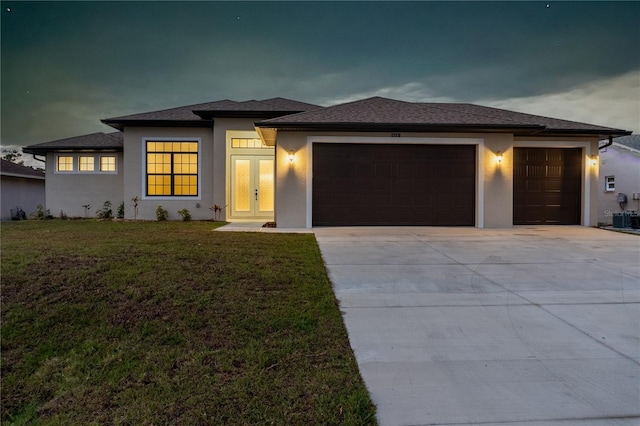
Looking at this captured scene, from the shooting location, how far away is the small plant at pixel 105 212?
15.2 m

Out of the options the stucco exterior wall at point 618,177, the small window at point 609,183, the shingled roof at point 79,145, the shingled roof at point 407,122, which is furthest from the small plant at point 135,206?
the small window at point 609,183

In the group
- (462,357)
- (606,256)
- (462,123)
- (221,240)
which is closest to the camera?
(462,357)

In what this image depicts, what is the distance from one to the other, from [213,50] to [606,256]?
592 inches

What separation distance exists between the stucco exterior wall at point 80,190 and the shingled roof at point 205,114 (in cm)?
272

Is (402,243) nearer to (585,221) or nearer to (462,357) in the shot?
(462,357)

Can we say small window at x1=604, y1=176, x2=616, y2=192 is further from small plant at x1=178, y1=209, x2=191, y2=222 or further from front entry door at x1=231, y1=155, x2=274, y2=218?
small plant at x1=178, y1=209, x2=191, y2=222

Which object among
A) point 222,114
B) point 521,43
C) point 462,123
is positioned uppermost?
point 521,43

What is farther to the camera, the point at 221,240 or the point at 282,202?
the point at 282,202

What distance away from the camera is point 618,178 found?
1555 centimetres

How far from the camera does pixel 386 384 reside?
2.68 metres

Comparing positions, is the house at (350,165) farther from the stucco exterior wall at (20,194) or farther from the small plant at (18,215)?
the stucco exterior wall at (20,194)

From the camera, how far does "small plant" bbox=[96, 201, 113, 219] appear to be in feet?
49.8

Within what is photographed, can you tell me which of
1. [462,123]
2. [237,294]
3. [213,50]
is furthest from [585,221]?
[213,50]

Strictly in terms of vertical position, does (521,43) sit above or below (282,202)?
above
